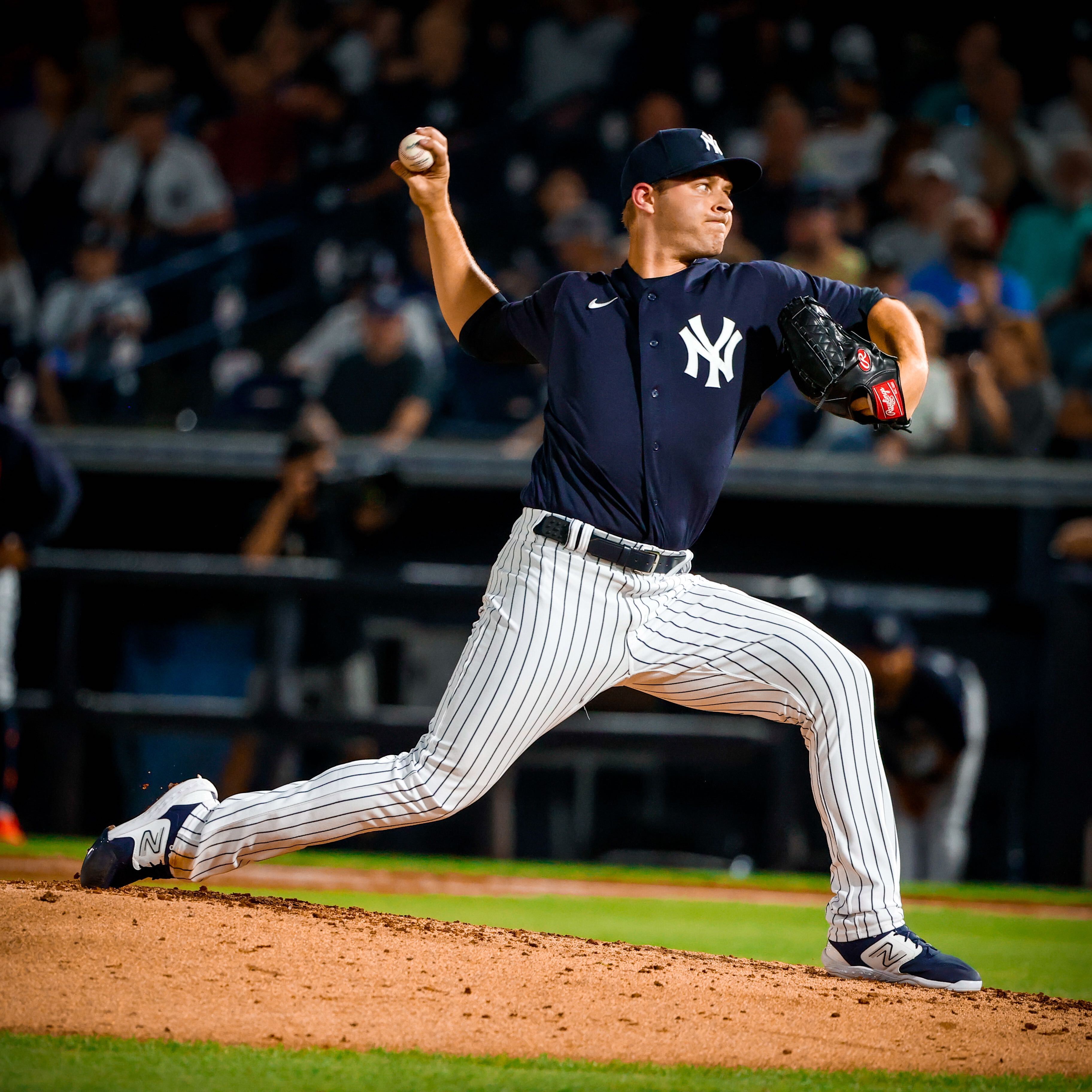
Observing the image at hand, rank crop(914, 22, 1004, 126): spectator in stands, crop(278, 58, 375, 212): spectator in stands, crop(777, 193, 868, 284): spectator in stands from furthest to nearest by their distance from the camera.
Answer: crop(278, 58, 375, 212): spectator in stands < crop(914, 22, 1004, 126): spectator in stands < crop(777, 193, 868, 284): spectator in stands

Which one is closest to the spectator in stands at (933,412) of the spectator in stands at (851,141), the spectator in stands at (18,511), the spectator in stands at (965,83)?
the spectator in stands at (851,141)

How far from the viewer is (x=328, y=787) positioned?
10.3 ft

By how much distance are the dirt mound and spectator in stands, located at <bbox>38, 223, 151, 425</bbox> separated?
5.51 meters

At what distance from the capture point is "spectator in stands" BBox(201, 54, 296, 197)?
9.45 metres

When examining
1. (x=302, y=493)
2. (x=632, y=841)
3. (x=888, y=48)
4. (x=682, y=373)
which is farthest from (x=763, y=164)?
(x=682, y=373)

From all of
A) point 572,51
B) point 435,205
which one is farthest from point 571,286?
point 572,51

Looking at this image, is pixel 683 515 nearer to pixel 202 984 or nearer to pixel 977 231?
pixel 202 984

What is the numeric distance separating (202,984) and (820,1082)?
1143 millimetres

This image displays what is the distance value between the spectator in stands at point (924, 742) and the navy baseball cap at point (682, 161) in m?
3.70

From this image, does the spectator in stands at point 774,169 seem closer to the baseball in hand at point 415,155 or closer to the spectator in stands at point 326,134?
the spectator in stands at point 326,134

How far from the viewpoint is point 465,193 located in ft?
30.7

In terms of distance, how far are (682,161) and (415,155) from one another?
1.97 feet

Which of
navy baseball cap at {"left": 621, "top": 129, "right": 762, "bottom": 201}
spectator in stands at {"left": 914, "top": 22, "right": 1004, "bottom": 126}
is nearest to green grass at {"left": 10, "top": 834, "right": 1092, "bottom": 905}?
navy baseball cap at {"left": 621, "top": 129, "right": 762, "bottom": 201}

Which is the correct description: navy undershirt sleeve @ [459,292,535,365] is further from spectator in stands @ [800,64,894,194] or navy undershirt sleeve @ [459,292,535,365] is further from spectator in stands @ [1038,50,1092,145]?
spectator in stands @ [1038,50,1092,145]
